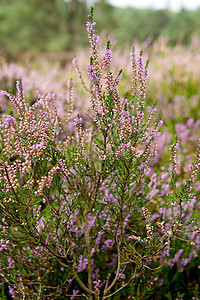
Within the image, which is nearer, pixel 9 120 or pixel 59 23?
pixel 9 120

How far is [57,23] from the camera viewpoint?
2689 cm

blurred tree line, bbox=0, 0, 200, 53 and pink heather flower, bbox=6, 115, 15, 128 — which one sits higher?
blurred tree line, bbox=0, 0, 200, 53

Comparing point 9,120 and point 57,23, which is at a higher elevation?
point 57,23

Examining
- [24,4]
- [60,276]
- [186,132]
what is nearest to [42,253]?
[60,276]

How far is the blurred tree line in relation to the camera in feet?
81.5

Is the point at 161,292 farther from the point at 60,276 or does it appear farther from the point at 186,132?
the point at 186,132

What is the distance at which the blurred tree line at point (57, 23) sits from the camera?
24.8m

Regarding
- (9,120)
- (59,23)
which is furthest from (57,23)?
(9,120)

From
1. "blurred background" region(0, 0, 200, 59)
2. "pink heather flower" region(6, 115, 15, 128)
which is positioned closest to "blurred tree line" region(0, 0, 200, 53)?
"blurred background" region(0, 0, 200, 59)

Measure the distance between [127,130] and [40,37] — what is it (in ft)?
103

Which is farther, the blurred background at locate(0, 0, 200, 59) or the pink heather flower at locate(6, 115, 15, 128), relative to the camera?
the blurred background at locate(0, 0, 200, 59)

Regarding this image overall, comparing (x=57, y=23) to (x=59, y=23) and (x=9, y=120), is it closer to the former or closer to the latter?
(x=59, y=23)

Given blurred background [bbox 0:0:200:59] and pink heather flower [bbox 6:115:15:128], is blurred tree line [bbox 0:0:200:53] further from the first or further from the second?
pink heather flower [bbox 6:115:15:128]

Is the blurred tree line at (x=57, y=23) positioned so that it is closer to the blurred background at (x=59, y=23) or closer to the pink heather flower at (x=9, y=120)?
the blurred background at (x=59, y=23)
